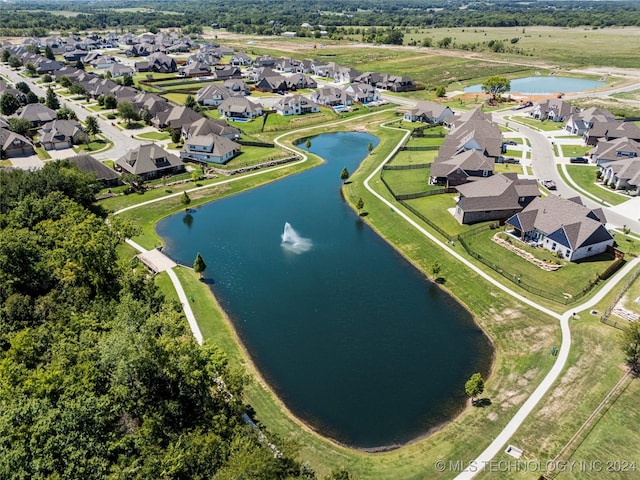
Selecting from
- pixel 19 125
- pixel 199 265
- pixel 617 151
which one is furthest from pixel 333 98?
pixel 199 265

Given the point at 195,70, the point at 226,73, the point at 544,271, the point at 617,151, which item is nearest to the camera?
the point at 544,271

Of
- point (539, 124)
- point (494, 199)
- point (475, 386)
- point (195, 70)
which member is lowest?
point (475, 386)

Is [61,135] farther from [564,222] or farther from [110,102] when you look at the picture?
[564,222]

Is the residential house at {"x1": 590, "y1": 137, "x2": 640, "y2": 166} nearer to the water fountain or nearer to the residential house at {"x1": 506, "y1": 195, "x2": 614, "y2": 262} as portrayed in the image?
the residential house at {"x1": 506, "y1": 195, "x2": 614, "y2": 262}

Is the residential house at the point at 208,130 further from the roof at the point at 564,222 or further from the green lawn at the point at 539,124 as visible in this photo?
the green lawn at the point at 539,124

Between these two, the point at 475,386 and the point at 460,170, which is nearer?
the point at 475,386

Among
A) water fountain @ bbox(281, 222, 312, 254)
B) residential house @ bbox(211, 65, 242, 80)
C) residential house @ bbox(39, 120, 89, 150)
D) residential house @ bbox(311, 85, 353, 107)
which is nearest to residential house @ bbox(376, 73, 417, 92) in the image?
residential house @ bbox(311, 85, 353, 107)

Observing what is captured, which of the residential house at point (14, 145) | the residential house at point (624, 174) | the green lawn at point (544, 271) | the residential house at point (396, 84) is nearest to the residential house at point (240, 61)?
the residential house at point (396, 84)

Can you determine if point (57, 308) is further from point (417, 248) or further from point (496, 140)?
point (496, 140)

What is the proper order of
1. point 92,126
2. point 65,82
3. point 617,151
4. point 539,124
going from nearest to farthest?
point 617,151
point 92,126
point 539,124
point 65,82
